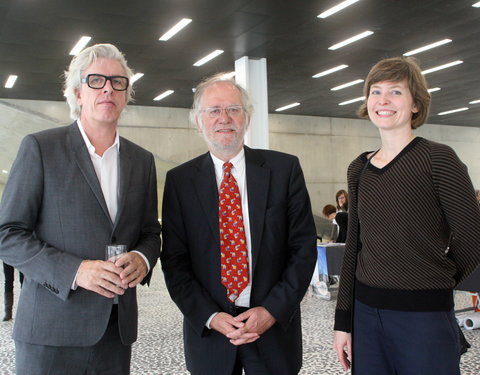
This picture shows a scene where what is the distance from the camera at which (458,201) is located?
1660 millimetres

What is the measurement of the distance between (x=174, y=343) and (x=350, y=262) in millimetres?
3283

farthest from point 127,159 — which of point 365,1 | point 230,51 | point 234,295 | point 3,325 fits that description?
point 230,51

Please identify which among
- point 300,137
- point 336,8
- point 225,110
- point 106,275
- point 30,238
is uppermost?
point 336,8

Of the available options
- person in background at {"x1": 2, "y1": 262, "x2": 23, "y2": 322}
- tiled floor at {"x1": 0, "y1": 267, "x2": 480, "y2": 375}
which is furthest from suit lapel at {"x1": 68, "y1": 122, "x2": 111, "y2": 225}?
person in background at {"x1": 2, "y1": 262, "x2": 23, "y2": 322}

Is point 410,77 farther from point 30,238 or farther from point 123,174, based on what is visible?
point 30,238

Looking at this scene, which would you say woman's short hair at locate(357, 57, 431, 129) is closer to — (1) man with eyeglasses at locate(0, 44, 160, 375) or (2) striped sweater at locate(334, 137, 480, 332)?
(2) striped sweater at locate(334, 137, 480, 332)

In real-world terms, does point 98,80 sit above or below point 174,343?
above

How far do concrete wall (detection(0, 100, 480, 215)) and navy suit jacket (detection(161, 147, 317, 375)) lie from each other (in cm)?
1002

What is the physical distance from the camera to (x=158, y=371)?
4.04 metres

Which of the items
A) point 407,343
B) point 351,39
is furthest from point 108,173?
point 351,39

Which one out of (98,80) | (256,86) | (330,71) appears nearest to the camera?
(98,80)

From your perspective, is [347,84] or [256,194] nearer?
[256,194]

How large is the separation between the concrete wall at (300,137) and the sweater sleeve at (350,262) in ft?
33.5

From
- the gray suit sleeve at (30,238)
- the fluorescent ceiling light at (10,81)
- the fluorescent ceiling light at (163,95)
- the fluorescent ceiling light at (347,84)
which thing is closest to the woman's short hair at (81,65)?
the gray suit sleeve at (30,238)
